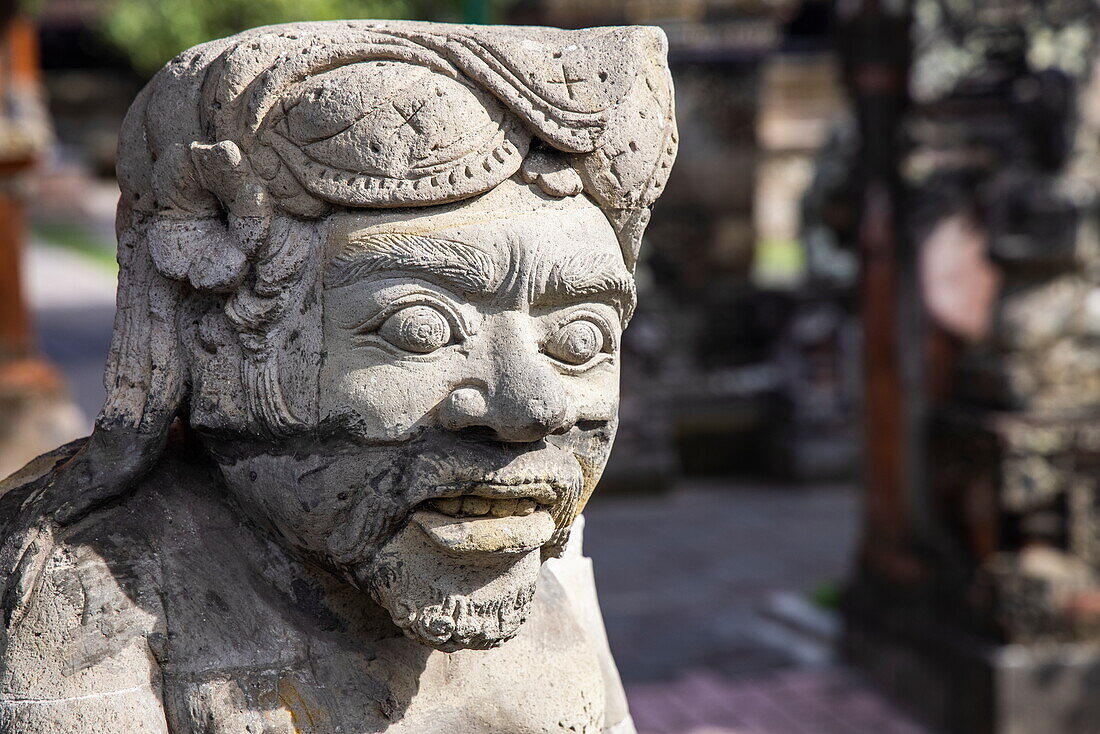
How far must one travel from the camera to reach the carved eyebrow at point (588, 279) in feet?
5.83

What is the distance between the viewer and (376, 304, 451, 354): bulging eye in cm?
173

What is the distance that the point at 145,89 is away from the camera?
1.88 m

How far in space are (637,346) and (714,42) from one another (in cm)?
242

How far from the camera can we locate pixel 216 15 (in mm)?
9977

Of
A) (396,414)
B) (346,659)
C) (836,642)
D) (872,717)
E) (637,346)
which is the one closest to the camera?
(396,414)

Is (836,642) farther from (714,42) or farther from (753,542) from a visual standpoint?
(714,42)

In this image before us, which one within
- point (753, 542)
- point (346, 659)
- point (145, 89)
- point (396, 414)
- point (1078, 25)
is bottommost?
point (753, 542)

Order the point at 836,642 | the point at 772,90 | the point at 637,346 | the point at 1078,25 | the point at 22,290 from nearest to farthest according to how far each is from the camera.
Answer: the point at 1078,25 → the point at 836,642 → the point at 22,290 → the point at 637,346 → the point at 772,90

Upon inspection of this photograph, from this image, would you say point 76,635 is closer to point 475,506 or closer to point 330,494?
point 330,494

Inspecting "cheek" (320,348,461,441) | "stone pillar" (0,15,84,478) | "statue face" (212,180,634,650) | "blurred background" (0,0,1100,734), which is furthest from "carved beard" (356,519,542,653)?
"stone pillar" (0,15,84,478)

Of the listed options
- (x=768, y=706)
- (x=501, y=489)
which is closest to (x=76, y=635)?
(x=501, y=489)

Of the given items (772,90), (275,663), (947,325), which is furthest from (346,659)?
(772,90)

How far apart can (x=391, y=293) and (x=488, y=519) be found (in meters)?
0.33

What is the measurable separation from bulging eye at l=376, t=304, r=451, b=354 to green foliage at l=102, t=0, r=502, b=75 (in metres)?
7.85
